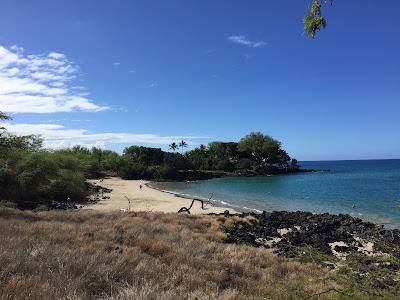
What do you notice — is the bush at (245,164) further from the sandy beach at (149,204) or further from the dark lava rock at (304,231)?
the dark lava rock at (304,231)

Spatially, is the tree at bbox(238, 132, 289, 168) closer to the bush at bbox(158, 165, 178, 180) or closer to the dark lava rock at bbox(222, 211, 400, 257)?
the bush at bbox(158, 165, 178, 180)

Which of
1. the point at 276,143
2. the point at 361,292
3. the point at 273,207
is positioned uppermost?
the point at 276,143

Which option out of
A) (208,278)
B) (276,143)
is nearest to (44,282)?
(208,278)

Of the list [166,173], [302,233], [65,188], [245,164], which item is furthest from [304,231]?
[245,164]

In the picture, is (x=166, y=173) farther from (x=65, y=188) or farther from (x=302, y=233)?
(x=302, y=233)

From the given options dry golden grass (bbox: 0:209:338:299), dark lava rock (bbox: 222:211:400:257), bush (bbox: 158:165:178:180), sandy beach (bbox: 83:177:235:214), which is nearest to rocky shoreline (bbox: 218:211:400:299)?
dark lava rock (bbox: 222:211:400:257)

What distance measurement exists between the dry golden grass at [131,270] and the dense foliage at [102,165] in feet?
49.5

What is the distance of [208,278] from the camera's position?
9211 millimetres

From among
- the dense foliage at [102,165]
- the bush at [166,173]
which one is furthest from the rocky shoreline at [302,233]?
the bush at [166,173]

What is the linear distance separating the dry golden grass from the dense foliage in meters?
15.1

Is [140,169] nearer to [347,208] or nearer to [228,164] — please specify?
[228,164]

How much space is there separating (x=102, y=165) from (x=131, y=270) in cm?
11013

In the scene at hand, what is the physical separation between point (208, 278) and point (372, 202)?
144 feet

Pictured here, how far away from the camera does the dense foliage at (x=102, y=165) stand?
3591 centimetres
